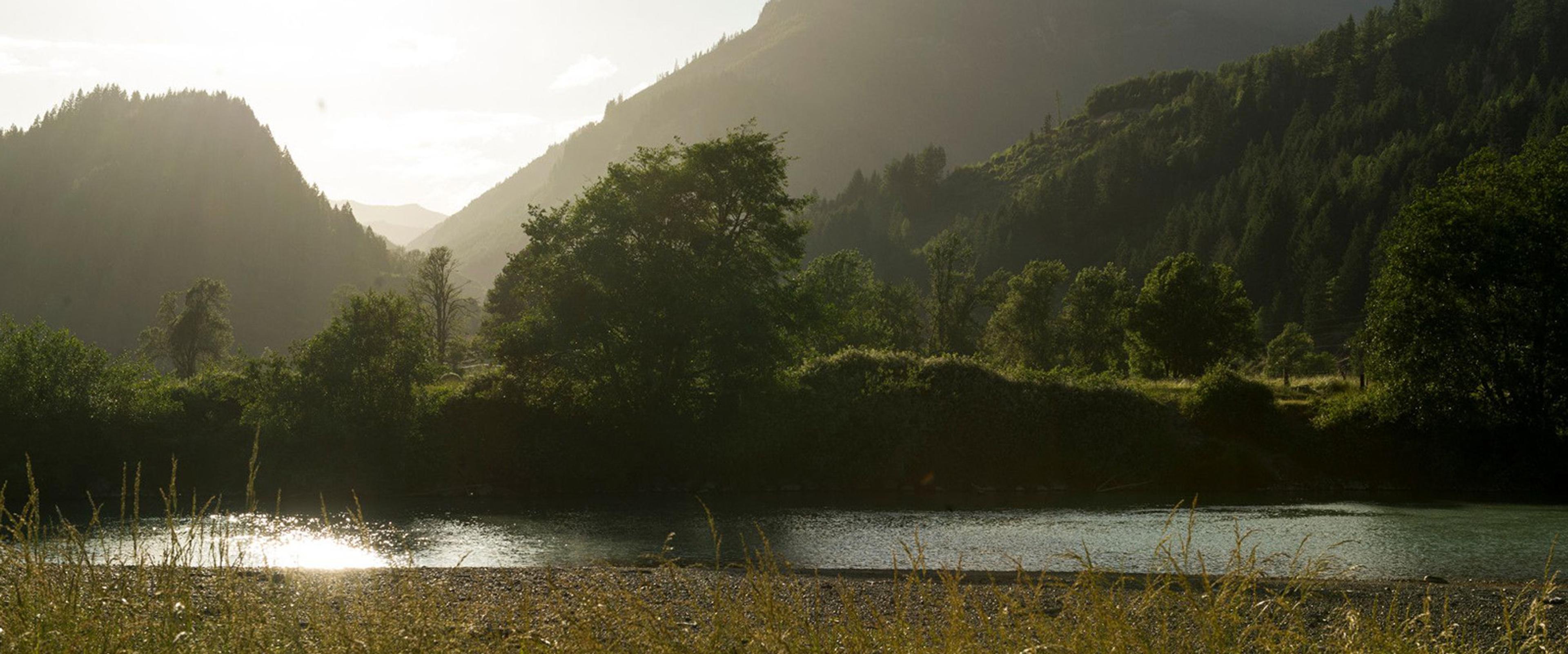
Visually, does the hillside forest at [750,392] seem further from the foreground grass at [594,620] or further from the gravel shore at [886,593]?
the foreground grass at [594,620]

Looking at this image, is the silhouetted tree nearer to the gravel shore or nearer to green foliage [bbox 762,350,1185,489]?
green foliage [bbox 762,350,1185,489]

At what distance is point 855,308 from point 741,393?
24437mm

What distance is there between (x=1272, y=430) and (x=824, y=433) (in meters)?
25.1

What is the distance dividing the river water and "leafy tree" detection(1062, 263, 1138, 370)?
149 feet

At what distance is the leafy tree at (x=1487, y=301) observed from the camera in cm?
4712

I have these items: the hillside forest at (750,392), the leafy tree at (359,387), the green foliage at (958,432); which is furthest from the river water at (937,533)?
the leafy tree at (359,387)

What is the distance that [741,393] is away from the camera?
50812 millimetres

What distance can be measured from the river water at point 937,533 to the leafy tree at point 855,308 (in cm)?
1387

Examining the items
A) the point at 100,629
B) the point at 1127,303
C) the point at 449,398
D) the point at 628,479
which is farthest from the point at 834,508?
the point at 1127,303

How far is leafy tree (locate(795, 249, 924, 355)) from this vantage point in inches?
2251

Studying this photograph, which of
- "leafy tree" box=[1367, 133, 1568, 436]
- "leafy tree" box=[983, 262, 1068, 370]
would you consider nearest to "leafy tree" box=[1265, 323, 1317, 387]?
"leafy tree" box=[983, 262, 1068, 370]

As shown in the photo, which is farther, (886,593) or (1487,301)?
(1487,301)

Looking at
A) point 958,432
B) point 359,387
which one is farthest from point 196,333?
point 958,432

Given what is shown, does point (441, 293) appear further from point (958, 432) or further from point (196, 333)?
point (958, 432)
